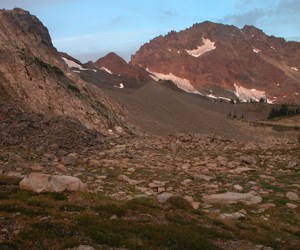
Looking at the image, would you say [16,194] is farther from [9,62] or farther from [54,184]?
[9,62]

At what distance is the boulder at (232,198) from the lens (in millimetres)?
19125

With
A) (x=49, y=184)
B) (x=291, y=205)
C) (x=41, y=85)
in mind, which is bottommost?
(x=291, y=205)

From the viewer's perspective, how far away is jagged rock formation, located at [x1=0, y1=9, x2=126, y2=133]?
43.0 metres

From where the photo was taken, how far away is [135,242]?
11.6 m

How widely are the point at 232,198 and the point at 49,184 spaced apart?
7.77 metres

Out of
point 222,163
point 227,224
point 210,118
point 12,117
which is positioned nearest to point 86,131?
point 12,117

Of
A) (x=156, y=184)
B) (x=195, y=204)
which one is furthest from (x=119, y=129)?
(x=195, y=204)

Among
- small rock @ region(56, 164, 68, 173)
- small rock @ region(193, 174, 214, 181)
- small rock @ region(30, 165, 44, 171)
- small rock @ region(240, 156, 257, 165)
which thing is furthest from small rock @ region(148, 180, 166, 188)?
small rock @ region(240, 156, 257, 165)

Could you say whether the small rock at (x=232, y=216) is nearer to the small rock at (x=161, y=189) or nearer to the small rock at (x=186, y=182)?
the small rock at (x=161, y=189)

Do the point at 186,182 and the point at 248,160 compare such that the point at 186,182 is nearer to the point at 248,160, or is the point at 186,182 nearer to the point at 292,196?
the point at 292,196

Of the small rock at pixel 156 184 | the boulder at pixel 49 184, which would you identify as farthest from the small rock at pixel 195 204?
the boulder at pixel 49 184

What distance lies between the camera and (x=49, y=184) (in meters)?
16.4

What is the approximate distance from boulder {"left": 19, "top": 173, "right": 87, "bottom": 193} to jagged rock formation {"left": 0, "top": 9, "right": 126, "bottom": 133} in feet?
74.2

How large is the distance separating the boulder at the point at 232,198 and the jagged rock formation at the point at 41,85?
22.9 metres
